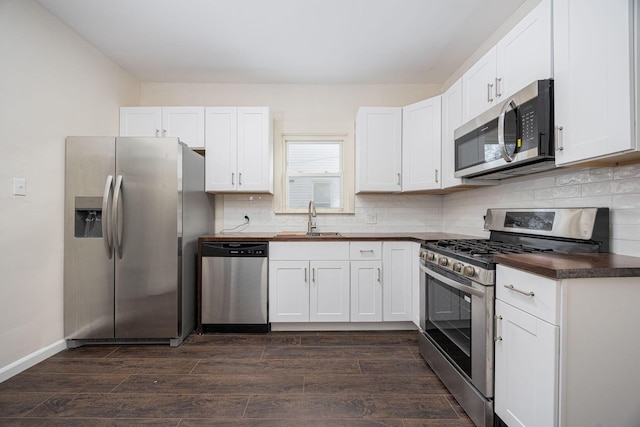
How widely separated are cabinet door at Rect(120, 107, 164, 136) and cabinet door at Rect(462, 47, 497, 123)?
3024mm

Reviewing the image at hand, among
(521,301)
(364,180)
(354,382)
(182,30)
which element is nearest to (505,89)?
(521,301)

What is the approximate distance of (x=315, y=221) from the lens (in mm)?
3490

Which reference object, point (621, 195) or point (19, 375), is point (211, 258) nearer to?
point (19, 375)

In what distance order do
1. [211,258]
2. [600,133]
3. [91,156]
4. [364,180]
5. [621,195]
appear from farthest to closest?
[364,180] → [211,258] → [91,156] → [621,195] → [600,133]

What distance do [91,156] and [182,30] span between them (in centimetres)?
134

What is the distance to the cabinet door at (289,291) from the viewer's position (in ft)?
9.28

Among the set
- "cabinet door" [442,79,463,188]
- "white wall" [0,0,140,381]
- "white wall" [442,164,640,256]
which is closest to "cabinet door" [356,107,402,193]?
"cabinet door" [442,79,463,188]

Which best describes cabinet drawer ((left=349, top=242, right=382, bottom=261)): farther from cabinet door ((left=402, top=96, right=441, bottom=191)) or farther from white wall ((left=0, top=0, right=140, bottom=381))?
white wall ((left=0, top=0, right=140, bottom=381))

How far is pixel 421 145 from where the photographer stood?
9.75 feet

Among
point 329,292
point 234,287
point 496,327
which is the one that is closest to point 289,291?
point 329,292

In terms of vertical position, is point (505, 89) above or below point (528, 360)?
above

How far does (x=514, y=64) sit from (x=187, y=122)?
2.97m

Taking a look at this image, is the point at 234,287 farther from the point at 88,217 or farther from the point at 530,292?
the point at 530,292

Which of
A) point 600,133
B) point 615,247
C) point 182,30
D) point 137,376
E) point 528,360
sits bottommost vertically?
point 137,376
